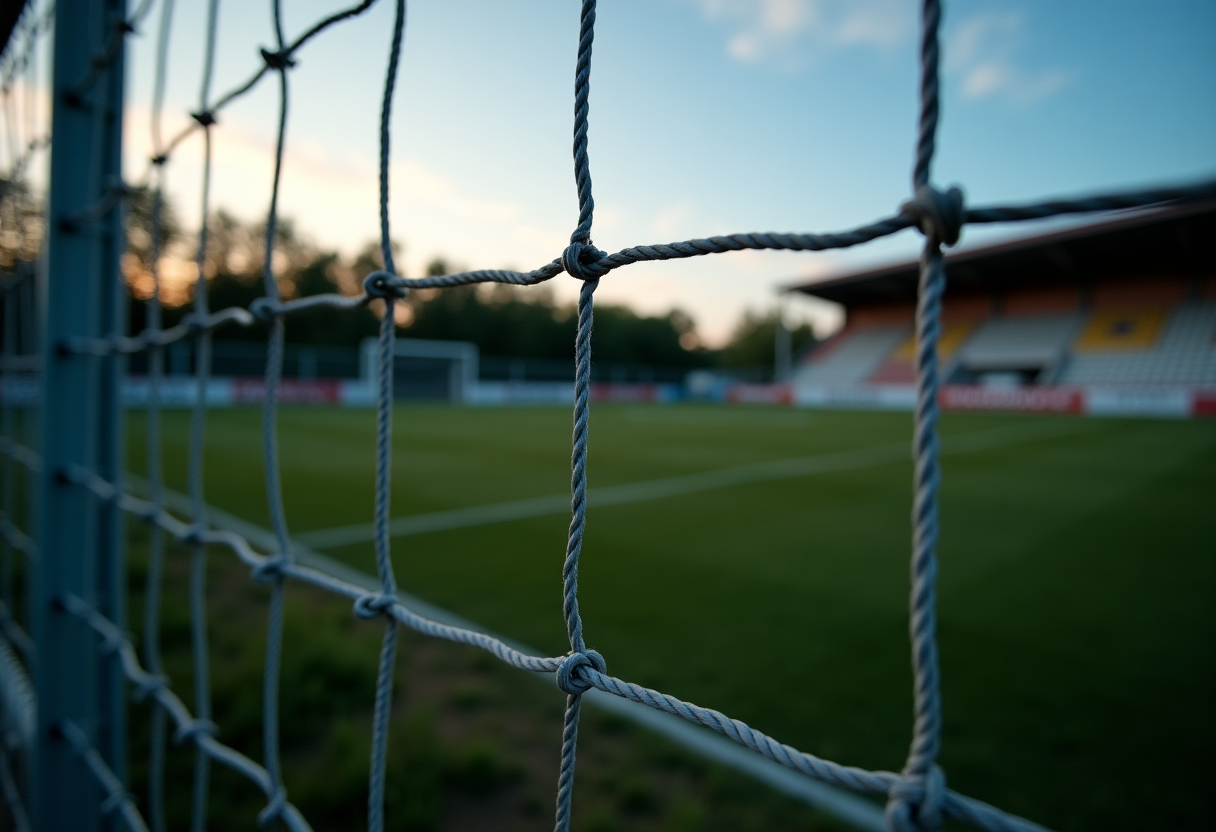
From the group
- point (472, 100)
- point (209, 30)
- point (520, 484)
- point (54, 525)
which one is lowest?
point (520, 484)

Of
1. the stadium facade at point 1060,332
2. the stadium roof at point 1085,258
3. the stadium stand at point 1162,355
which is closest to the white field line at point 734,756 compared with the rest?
the stadium roof at point 1085,258

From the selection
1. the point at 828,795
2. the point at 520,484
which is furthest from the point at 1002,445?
the point at 828,795

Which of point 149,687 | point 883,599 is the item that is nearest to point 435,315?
point 883,599

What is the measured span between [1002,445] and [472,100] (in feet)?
31.7

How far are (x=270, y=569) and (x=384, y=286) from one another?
407mm

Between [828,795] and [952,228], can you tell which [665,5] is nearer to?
[952,228]

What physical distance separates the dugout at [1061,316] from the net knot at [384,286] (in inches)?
446

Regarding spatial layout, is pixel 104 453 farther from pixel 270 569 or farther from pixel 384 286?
pixel 384 286

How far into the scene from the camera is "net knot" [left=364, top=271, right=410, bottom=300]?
27.1 inches

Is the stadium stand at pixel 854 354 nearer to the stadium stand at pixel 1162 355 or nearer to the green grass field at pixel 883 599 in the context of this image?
the stadium stand at pixel 1162 355

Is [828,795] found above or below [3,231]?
below

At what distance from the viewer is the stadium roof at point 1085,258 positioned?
25.5 ft

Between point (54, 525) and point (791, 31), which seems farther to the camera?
point (54, 525)

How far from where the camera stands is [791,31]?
0.92 m
